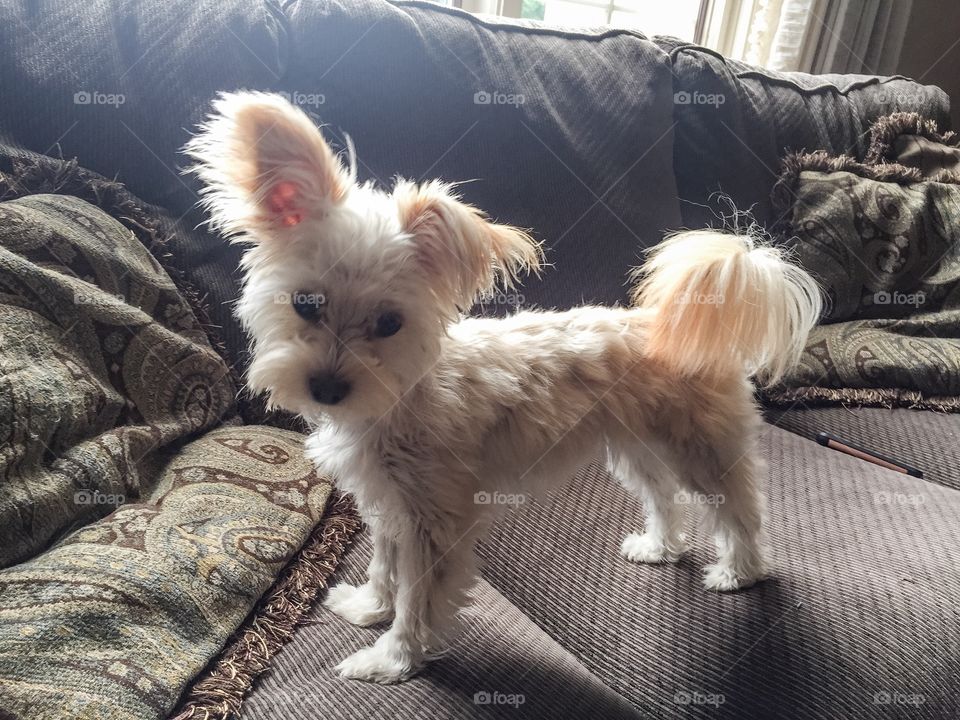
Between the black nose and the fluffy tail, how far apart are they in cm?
64

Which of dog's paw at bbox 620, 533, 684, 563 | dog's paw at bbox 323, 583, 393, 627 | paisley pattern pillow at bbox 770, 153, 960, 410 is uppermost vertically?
paisley pattern pillow at bbox 770, 153, 960, 410

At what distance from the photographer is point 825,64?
324cm

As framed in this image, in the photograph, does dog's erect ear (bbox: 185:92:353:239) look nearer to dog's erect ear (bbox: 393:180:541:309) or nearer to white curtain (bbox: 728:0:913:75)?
dog's erect ear (bbox: 393:180:541:309)

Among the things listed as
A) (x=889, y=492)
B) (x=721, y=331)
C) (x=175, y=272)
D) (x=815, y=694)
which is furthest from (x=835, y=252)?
(x=175, y=272)

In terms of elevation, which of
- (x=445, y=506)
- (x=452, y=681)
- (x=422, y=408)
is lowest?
(x=452, y=681)

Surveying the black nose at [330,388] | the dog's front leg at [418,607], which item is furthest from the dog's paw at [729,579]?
the black nose at [330,388]

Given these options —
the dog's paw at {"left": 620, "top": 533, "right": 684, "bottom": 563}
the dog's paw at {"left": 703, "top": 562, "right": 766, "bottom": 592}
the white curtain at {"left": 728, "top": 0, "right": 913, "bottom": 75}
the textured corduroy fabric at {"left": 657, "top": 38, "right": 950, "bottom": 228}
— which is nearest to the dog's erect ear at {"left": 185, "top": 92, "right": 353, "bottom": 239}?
the dog's paw at {"left": 620, "top": 533, "right": 684, "bottom": 563}

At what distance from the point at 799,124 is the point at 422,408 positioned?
1.83 meters

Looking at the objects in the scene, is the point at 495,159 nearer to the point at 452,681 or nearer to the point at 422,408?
the point at 422,408

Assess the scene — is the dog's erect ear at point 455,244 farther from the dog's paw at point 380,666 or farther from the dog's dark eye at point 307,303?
the dog's paw at point 380,666

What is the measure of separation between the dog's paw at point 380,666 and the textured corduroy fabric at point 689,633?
0.02 m

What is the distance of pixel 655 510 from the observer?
1480 mm

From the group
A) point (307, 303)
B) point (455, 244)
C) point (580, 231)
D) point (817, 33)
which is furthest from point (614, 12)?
point (307, 303)

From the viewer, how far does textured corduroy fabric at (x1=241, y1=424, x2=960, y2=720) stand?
1083mm
